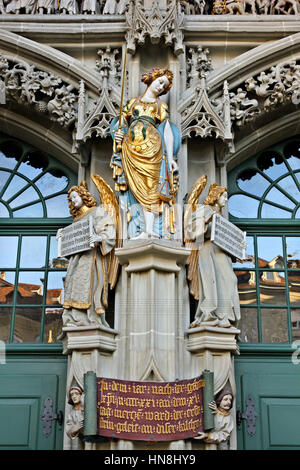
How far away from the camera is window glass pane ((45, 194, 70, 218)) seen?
38.1ft

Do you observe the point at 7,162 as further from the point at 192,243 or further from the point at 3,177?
the point at 192,243

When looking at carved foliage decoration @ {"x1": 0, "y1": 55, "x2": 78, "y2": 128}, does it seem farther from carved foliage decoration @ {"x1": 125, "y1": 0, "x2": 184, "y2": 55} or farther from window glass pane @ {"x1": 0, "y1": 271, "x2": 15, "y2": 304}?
window glass pane @ {"x1": 0, "y1": 271, "x2": 15, "y2": 304}

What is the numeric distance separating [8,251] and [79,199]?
1.63 meters

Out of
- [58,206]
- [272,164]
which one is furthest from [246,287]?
[58,206]

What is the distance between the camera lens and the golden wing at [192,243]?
9.92 m

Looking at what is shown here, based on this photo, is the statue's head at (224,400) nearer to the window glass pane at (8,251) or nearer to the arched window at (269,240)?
the arched window at (269,240)

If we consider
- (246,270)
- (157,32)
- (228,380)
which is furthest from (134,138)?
(228,380)

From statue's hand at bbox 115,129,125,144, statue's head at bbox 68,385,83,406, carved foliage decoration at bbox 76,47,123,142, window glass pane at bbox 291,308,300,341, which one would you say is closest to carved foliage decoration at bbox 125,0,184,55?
carved foliage decoration at bbox 76,47,123,142

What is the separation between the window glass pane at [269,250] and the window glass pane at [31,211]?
328 centimetres

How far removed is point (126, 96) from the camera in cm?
1100

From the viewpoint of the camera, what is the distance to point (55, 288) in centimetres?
1111

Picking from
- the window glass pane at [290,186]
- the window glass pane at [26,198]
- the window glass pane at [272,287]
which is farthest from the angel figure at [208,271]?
the window glass pane at [26,198]

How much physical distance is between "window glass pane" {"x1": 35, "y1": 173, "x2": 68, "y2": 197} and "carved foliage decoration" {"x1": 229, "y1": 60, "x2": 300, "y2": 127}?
9.01 feet

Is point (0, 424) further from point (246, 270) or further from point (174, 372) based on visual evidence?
point (246, 270)
